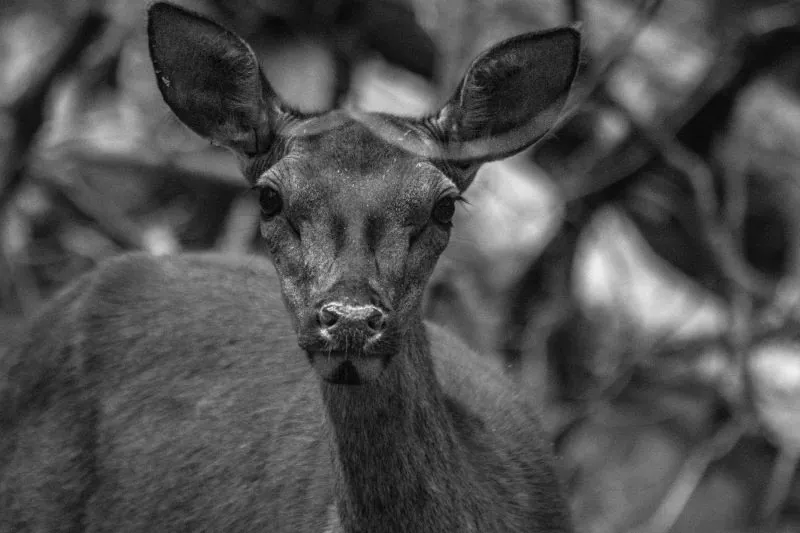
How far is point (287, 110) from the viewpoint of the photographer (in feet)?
15.2

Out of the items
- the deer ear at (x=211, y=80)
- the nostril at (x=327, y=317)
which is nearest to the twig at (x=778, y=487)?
the deer ear at (x=211, y=80)

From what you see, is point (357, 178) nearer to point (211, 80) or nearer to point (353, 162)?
point (353, 162)

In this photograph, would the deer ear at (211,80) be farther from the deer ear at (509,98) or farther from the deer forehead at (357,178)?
the deer ear at (509,98)

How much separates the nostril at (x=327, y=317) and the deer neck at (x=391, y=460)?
47cm

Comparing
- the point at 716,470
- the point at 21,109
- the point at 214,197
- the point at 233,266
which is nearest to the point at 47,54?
the point at 21,109

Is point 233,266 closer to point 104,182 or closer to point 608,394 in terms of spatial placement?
point 608,394

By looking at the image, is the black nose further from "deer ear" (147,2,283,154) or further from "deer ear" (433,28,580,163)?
"deer ear" (147,2,283,154)

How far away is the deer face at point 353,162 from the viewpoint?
12.8 feet

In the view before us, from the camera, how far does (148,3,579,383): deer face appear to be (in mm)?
3916

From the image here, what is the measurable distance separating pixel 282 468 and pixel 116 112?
217 inches

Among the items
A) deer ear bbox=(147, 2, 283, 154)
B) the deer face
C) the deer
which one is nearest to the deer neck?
the deer

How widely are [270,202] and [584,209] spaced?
437 centimetres

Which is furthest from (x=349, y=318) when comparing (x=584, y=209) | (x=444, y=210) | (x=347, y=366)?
(x=584, y=209)

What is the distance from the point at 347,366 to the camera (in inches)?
153
